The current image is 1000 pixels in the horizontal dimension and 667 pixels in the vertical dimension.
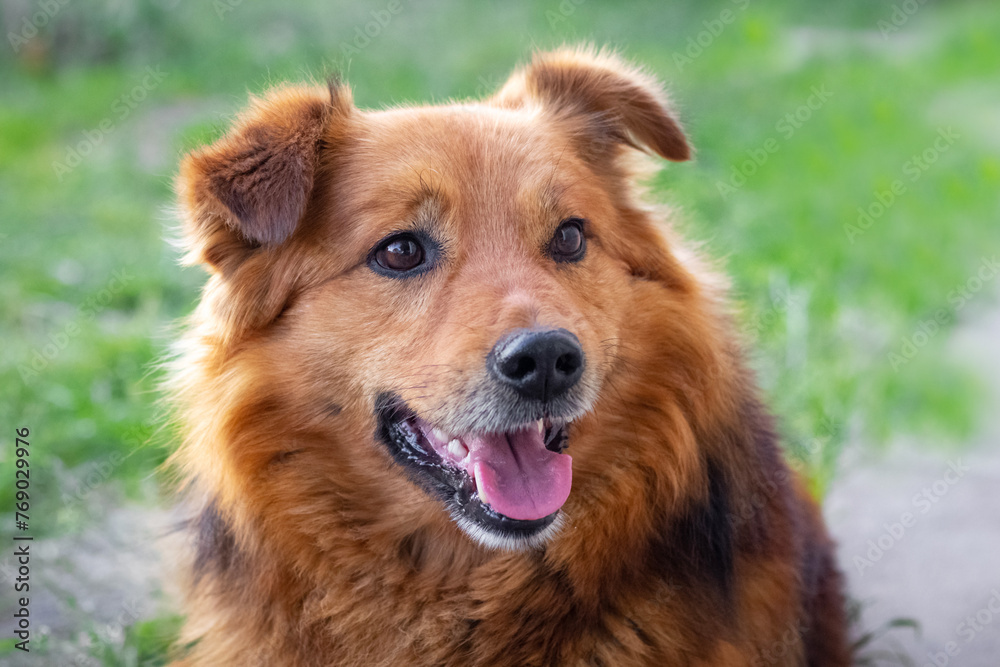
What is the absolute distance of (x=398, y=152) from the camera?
9.29ft

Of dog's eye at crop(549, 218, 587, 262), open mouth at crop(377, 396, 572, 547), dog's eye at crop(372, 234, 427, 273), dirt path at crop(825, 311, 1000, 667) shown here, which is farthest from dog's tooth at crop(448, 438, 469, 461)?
dirt path at crop(825, 311, 1000, 667)

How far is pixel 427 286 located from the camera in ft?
8.87

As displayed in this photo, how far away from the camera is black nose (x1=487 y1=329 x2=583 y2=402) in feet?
7.92

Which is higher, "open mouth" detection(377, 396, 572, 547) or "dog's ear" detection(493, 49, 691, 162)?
"dog's ear" detection(493, 49, 691, 162)

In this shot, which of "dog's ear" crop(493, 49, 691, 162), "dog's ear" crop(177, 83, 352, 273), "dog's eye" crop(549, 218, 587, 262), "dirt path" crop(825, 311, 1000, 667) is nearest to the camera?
"dog's ear" crop(177, 83, 352, 273)

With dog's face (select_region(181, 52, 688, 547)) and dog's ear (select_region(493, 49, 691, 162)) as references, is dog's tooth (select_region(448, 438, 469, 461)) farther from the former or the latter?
dog's ear (select_region(493, 49, 691, 162))

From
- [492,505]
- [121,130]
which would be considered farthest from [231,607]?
[121,130]

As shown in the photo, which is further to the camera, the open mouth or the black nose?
the open mouth

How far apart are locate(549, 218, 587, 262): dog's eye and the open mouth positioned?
1.79 feet

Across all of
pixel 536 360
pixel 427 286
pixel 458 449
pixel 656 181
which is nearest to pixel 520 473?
pixel 458 449

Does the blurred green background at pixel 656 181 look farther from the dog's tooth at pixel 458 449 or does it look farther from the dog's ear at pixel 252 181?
the dog's tooth at pixel 458 449

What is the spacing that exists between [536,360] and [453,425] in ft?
1.06

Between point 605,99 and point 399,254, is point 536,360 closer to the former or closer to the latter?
point 399,254

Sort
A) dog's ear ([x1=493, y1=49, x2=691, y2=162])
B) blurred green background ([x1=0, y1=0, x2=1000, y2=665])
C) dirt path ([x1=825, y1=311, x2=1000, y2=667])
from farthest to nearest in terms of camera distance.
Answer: blurred green background ([x1=0, y1=0, x2=1000, y2=665]) → dirt path ([x1=825, y1=311, x2=1000, y2=667]) → dog's ear ([x1=493, y1=49, x2=691, y2=162])
